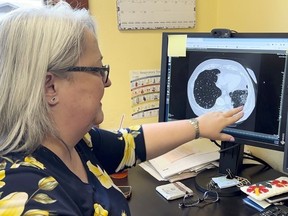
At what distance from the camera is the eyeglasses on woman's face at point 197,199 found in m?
1.05

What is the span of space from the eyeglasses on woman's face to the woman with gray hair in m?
0.30

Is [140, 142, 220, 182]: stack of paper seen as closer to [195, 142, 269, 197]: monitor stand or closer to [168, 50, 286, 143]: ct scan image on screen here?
[195, 142, 269, 197]: monitor stand

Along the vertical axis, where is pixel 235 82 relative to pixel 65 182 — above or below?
above

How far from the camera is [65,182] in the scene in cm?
74

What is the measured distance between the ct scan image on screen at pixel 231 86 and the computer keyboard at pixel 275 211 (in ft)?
0.73

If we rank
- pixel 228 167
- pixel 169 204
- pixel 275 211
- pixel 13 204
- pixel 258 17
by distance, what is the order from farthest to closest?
pixel 258 17, pixel 228 167, pixel 169 204, pixel 275 211, pixel 13 204

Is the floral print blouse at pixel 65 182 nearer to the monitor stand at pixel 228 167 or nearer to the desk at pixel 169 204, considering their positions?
the desk at pixel 169 204

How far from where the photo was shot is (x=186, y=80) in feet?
4.01

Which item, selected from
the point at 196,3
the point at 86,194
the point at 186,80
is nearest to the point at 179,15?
the point at 196,3

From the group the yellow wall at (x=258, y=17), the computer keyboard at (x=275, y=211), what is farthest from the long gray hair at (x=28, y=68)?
the yellow wall at (x=258, y=17)

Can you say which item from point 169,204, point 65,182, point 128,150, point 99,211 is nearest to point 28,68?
point 65,182

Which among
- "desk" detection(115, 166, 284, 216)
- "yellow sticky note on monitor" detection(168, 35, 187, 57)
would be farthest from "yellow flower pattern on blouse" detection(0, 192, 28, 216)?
"yellow sticky note on monitor" detection(168, 35, 187, 57)

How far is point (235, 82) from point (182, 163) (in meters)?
0.36

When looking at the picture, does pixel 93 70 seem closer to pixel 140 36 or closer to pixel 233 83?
pixel 233 83
